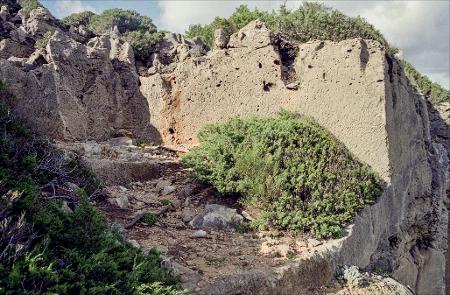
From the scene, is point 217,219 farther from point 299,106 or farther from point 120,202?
point 299,106

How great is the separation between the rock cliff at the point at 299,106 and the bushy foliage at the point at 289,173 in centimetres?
45

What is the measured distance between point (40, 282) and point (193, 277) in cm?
230

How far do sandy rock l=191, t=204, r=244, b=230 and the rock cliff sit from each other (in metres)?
1.71

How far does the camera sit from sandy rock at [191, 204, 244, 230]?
815 cm

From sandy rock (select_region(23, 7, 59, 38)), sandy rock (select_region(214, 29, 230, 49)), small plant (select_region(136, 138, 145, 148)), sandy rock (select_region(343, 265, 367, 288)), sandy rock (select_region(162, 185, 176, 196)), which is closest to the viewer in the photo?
sandy rock (select_region(343, 265, 367, 288))

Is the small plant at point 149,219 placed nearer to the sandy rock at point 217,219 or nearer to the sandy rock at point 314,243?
the sandy rock at point 217,219

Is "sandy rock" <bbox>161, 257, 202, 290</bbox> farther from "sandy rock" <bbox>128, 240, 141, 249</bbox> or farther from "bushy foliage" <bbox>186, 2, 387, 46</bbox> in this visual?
"bushy foliage" <bbox>186, 2, 387, 46</bbox>

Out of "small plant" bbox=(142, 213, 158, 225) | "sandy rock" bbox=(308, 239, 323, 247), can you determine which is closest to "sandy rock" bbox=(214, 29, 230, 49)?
"small plant" bbox=(142, 213, 158, 225)

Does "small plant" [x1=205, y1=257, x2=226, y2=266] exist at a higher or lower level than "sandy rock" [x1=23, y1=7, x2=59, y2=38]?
lower

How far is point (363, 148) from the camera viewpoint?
9977 mm

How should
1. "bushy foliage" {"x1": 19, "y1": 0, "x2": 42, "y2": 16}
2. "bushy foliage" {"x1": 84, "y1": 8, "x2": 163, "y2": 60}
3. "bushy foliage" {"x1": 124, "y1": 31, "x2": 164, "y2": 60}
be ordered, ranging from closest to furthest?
1. "bushy foliage" {"x1": 124, "y1": 31, "x2": 164, "y2": 60}
2. "bushy foliage" {"x1": 19, "y1": 0, "x2": 42, "y2": 16}
3. "bushy foliage" {"x1": 84, "y1": 8, "x2": 163, "y2": 60}

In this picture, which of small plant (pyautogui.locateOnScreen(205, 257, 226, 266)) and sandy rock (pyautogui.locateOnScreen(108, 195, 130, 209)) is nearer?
small plant (pyautogui.locateOnScreen(205, 257, 226, 266))

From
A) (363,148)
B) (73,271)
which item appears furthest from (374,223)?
(73,271)

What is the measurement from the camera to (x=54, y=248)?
504 centimetres
